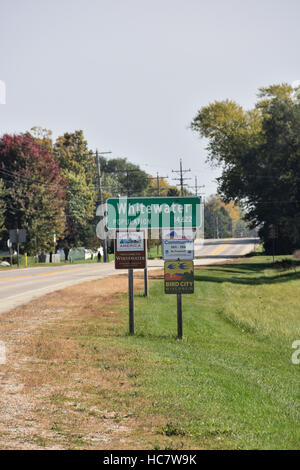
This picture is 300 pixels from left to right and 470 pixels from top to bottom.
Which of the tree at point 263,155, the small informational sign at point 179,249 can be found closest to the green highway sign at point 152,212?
the small informational sign at point 179,249

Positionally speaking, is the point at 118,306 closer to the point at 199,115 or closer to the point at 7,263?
the point at 7,263

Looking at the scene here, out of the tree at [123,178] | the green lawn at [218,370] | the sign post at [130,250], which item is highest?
the tree at [123,178]

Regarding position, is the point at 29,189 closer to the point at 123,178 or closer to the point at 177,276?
the point at 177,276

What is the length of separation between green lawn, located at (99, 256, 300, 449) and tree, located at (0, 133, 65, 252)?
40598 millimetres

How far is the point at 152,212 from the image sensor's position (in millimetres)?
16891

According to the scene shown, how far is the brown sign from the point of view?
15.5 meters

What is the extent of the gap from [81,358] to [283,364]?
4390mm

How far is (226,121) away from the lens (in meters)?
72.4

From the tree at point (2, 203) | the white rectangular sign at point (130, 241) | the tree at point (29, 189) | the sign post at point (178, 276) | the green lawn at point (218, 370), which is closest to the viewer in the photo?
the green lawn at point (218, 370)

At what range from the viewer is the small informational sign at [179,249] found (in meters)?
15.3

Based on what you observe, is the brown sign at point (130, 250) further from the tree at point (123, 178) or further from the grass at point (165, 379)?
the tree at point (123, 178)

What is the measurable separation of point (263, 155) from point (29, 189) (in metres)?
23.3

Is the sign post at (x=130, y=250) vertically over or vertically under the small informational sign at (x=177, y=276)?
over

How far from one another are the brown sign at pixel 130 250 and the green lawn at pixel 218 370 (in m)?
1.73
